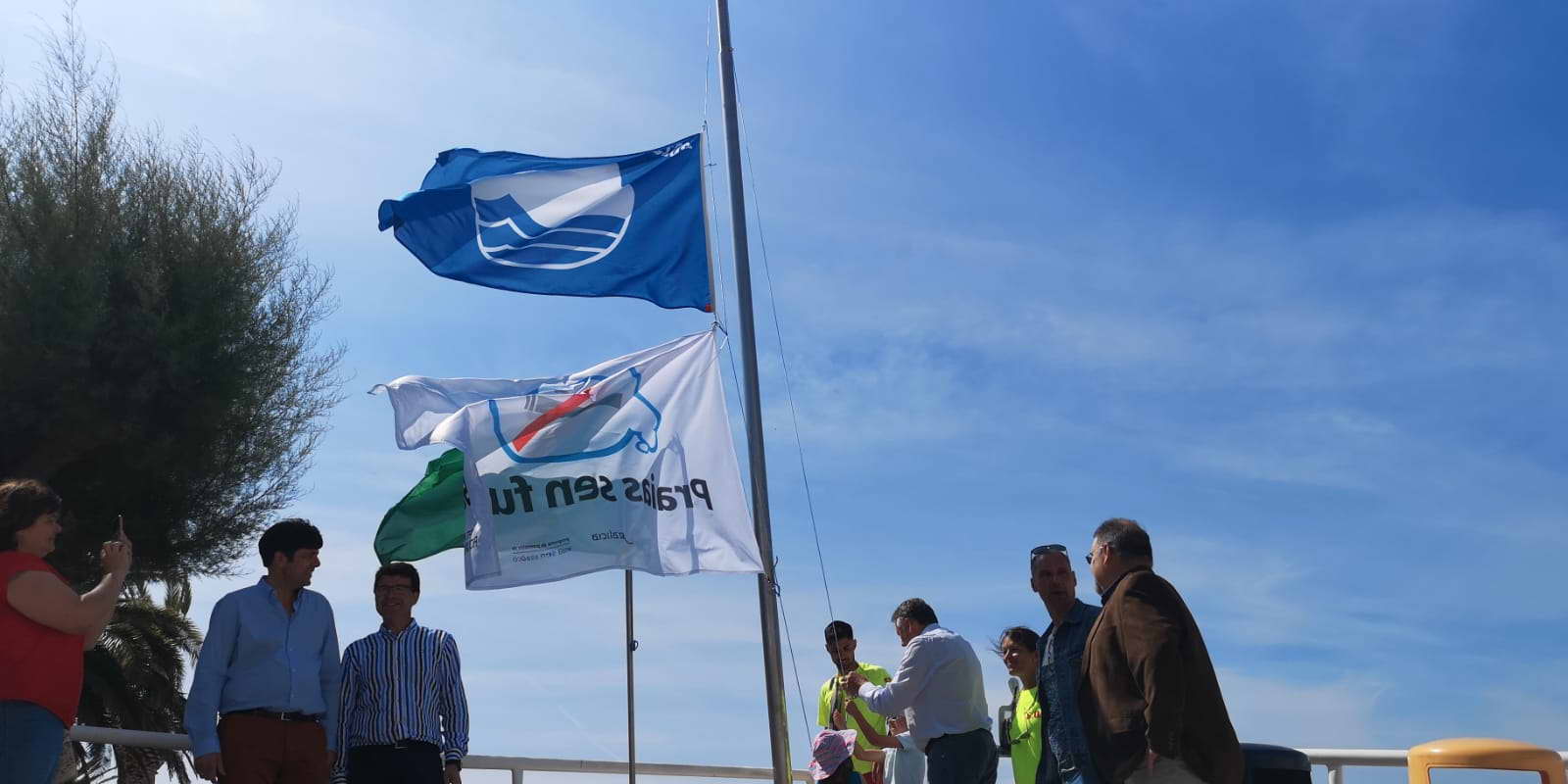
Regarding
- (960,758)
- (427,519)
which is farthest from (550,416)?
(960,758)

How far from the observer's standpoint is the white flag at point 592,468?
7918 mm

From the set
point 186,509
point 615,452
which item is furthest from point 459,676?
point 186,509

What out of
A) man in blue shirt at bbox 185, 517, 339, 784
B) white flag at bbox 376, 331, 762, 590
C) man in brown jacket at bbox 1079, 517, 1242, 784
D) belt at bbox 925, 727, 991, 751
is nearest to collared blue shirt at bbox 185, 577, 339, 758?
man in blue shirt at bbox 185, 517, 339, 784

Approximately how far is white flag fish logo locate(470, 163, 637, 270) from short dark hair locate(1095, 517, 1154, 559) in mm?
4540

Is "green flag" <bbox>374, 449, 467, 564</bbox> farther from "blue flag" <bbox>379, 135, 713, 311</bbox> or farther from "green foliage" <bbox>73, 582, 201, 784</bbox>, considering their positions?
"green foliage" <bbox>73, 582, 201, 784</bbox>

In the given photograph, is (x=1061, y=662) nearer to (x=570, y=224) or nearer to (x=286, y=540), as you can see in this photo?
(x=286, y=540)

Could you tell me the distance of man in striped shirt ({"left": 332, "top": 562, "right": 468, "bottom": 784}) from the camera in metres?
6.59

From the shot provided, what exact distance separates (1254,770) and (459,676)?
365 cm

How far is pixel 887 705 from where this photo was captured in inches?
279

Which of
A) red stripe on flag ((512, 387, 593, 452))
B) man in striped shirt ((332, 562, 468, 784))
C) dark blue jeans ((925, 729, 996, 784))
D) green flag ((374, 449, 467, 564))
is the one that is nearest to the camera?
man in striped shirt ((332, 562, 468, 784))

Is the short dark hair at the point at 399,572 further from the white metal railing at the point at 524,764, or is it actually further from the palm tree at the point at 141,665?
the palm tree at the point at 141,665

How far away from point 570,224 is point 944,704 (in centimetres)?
403

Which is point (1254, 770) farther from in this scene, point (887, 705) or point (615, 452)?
point (615, 452)

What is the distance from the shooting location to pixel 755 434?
27.5 feet
